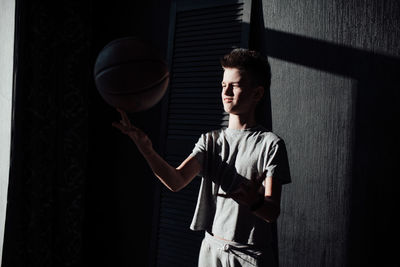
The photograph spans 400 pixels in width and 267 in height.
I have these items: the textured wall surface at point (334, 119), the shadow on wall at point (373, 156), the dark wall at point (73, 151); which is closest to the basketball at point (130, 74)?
the textured wall surface at point (334, 119)

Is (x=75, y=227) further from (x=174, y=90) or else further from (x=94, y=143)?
(x=174, y=90)

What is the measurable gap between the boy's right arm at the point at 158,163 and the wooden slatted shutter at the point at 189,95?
0.59 meters

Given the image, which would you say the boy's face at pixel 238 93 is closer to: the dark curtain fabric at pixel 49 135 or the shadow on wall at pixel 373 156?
the shadow on wall at pixel 373 156

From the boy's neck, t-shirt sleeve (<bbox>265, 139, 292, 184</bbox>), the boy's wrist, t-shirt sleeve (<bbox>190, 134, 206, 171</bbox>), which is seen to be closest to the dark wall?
t-shirt sleeve (<bbox>190, 134, 206, 171</bbox>)

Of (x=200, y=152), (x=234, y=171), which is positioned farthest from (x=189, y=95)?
(x=234, y=171)

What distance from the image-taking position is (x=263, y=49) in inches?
82.7

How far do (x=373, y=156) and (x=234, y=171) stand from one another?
71cm

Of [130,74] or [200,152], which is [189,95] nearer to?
[200,152]

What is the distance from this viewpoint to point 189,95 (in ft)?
7.54

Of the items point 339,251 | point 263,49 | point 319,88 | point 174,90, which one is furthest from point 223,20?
point 339,251

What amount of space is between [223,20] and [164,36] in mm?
576

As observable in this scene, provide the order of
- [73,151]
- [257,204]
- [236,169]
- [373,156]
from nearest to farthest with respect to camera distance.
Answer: [257,204] < [236,169] < [373,156] < [73,151]

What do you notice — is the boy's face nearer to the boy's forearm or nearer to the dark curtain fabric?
the boy's forearm

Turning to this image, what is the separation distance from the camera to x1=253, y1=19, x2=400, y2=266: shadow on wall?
1709 millimetres
